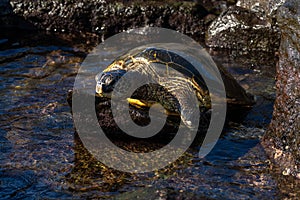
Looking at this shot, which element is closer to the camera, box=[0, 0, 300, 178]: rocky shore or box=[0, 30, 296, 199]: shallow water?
box=[0, 30, 296, 199]: shallow water

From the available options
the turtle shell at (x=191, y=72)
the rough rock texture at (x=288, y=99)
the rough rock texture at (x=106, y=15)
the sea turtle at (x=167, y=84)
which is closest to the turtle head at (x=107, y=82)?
the sea turtle at (x=167, y=84)

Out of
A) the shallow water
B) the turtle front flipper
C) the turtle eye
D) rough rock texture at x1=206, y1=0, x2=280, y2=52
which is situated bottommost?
the shallow water

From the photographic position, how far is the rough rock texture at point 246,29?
321 inches

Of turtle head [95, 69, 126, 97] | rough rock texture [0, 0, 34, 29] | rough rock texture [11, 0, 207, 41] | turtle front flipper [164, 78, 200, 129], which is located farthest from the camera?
rough rock texture [0, 0, 34, 29]

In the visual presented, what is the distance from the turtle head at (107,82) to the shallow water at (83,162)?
0.55 metres

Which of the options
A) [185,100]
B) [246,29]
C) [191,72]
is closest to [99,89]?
[185,100]

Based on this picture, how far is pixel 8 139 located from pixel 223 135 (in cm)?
233

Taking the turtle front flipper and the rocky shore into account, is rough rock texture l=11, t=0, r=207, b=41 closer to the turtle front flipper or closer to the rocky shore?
the rocky shore

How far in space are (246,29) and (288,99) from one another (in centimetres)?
420

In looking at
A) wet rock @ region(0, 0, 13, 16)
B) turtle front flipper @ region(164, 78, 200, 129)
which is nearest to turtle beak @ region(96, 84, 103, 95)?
turtle front flipper @ region(164, 78, 200, 129)

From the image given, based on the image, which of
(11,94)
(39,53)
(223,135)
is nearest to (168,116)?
(223,135)

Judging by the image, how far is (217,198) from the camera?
3.71 m

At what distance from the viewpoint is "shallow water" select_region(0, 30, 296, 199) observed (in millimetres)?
3861

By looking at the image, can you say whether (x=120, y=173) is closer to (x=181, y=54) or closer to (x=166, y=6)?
(x=181, y=54)
